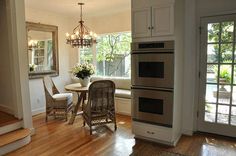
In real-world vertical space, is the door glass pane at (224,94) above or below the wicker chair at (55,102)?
above

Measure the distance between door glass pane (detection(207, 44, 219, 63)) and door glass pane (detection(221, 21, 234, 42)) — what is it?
166 mm

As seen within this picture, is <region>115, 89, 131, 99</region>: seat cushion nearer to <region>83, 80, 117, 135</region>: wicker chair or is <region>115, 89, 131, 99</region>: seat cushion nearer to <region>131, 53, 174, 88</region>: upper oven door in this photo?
<region>83, 80, 117, 135</region>: wicker chair

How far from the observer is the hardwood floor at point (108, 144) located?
3.00 metres

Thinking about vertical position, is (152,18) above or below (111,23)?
below

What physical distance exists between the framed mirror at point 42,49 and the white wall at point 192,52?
11.7ft

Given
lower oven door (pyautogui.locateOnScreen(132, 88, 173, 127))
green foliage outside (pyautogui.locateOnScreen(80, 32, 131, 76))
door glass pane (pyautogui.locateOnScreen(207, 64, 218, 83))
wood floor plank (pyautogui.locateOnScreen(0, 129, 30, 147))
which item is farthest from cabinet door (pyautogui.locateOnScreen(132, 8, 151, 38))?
wood floor plank (pyautogui.locateOnScreen(0, 129, 30, 147))

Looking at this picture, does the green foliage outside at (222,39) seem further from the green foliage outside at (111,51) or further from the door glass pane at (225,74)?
the green foliage outside at (111,51)

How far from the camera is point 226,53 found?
10.8ft

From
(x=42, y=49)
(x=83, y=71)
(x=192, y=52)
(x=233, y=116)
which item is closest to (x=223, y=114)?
(x=233, y=116)

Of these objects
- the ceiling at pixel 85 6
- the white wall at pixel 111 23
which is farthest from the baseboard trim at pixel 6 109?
the white wall at pixel 111 23

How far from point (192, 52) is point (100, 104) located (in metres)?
1.96

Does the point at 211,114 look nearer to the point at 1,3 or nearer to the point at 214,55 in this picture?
the point at 214,55

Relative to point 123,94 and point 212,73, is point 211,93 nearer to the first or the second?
point 212,73

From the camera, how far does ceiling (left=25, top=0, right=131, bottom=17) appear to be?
14.2ft
